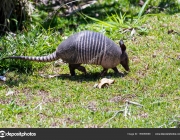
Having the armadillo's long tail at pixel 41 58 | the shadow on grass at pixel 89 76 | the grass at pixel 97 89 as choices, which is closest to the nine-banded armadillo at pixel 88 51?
the armadillo's long tail at pixel 41 58

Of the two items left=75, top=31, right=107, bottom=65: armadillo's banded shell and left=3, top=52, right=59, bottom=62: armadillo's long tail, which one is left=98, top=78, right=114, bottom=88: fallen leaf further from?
left=3, top=52, right=59, bottom=62: armadillo's long tail

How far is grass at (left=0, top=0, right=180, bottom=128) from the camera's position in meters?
5.76

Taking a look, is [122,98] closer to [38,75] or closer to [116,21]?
[38,75]

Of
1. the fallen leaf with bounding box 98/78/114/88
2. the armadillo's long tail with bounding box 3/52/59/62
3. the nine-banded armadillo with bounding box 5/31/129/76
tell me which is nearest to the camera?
the fallen leaf with bounding box 98/78/114/88

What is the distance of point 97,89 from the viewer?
21.9 ft

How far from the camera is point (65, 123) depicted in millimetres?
5625

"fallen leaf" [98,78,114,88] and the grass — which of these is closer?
the grass

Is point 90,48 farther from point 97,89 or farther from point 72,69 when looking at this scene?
point 97,89

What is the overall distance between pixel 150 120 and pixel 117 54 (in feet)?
5.53

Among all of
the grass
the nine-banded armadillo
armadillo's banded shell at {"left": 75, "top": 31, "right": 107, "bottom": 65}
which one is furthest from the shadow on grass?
armadillo's banded shell at {"left": 75, "top": 31, "right": 107, "bottom": 65}

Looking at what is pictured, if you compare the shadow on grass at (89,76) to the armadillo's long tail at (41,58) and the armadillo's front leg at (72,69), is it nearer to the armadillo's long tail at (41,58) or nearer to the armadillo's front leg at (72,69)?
the armadillo's front leg at (72,69)

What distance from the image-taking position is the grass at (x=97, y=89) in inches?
227

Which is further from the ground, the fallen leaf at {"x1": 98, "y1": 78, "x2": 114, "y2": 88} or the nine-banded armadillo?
the nine-banded armadillo
